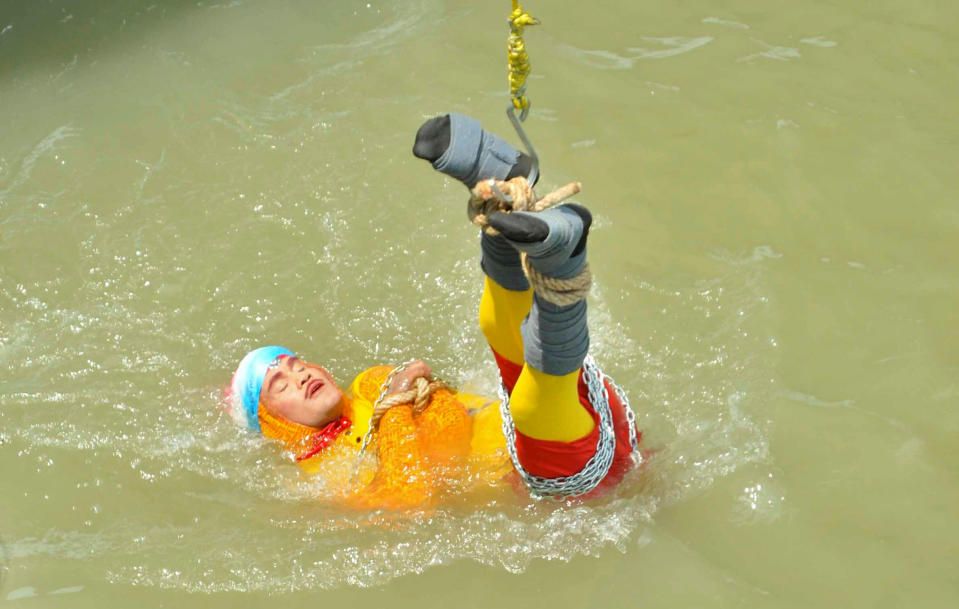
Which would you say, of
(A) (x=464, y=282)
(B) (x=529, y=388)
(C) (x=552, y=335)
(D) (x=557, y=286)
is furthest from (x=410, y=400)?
(D) (x=557, y=286)

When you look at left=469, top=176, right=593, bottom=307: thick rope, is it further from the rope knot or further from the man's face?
the man's face

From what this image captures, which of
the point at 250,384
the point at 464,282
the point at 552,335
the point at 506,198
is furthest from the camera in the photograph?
the point at 464,282

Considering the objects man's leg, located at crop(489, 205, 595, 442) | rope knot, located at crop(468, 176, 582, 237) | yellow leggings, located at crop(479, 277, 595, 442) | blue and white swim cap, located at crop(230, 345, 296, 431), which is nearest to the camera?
man's leg, located at crop(489, 205, 595, 442)

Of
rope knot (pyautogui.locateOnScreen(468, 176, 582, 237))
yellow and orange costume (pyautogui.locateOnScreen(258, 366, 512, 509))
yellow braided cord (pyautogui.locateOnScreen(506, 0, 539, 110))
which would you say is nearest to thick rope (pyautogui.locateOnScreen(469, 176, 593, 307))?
rope knot (pyautogui.locateOnScreen(468, 176, 582, 237))

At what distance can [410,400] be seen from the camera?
3.42 metres

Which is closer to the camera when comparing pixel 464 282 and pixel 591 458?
pixel 591 458

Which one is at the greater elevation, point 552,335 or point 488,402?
point 552,335

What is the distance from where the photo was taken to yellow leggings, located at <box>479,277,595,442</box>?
263 cm

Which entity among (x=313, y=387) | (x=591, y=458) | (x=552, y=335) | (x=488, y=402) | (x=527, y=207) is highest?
(x=527, y=207)

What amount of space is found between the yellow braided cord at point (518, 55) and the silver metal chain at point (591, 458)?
90 cm

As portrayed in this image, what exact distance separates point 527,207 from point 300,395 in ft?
5.43

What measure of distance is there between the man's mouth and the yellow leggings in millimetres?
900

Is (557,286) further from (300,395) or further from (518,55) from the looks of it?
(300,395)

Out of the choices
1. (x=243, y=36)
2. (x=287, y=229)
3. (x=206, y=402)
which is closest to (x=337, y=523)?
(x=206, y=402)
